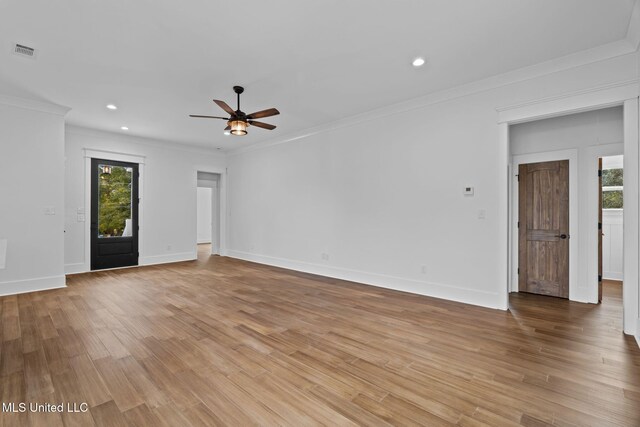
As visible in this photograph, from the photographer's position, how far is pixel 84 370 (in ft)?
7.77

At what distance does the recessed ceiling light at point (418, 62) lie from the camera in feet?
11.4

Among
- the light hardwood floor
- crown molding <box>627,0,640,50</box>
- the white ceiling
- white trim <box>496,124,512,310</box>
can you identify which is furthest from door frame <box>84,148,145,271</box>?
crown molding <box>627,0,640,50</box>

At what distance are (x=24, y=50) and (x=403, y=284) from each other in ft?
18.6

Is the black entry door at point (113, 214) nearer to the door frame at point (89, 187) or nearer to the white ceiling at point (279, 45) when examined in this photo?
the door frame at point (89, 187)

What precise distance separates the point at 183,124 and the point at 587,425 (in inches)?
267

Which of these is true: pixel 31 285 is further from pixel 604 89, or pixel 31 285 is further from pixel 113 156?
pixel 604 89

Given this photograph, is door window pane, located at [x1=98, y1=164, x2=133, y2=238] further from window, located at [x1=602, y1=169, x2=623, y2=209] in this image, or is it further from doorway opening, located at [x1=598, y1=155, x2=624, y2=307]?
window, located at [x1=602, y1=169, x2=623, y2=209]

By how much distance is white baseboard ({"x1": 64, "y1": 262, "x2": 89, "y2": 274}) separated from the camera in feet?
19.9

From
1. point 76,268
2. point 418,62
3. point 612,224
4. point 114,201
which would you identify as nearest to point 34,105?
point 114,201

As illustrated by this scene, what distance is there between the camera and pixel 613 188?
582 cm

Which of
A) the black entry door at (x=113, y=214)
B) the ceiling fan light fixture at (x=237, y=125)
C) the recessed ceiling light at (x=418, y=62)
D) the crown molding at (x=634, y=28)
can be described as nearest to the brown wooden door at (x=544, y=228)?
the crown molding at (x=634, y=28)

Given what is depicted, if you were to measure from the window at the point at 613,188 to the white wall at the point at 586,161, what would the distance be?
2.33 m

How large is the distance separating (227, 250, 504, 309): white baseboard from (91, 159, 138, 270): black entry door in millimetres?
3409

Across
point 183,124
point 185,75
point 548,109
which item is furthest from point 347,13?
point 183,124
